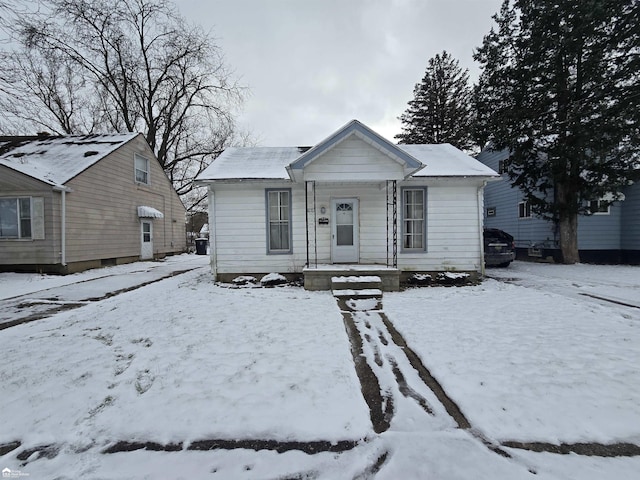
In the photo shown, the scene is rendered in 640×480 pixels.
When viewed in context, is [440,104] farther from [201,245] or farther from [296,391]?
[296,391]

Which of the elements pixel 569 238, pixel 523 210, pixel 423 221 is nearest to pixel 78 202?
pixel 423 221

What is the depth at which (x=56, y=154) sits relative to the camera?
40.0ft

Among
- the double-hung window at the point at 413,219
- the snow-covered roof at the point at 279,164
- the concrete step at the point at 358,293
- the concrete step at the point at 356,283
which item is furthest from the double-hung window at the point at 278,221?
the double-hung window at the point at 413,219

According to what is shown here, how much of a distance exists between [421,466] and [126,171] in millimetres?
16464

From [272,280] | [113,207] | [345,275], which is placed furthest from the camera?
[113,207]

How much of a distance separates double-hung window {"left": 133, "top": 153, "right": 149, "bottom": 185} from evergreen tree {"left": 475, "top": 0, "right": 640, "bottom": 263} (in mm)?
17193

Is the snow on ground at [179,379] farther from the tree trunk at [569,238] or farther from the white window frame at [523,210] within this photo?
the white window frame at [523,210]

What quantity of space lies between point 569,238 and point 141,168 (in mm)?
21110

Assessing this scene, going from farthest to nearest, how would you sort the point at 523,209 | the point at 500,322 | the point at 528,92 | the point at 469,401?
the point at 523,209 → the point at 528,92 → the point at 500,322 → the point at 469,401

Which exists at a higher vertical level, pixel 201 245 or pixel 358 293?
pixel 201 245

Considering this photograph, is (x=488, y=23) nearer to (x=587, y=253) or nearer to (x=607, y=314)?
(x=587, y=253)

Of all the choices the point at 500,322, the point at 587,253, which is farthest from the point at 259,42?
the point at 587,253

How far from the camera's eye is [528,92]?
1196 centimetres

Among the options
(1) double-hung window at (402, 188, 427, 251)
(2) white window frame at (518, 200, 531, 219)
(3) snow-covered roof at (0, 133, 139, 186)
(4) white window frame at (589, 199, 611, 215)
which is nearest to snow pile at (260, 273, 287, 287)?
(1) double-hung window at (402, 188, 427, 251)
